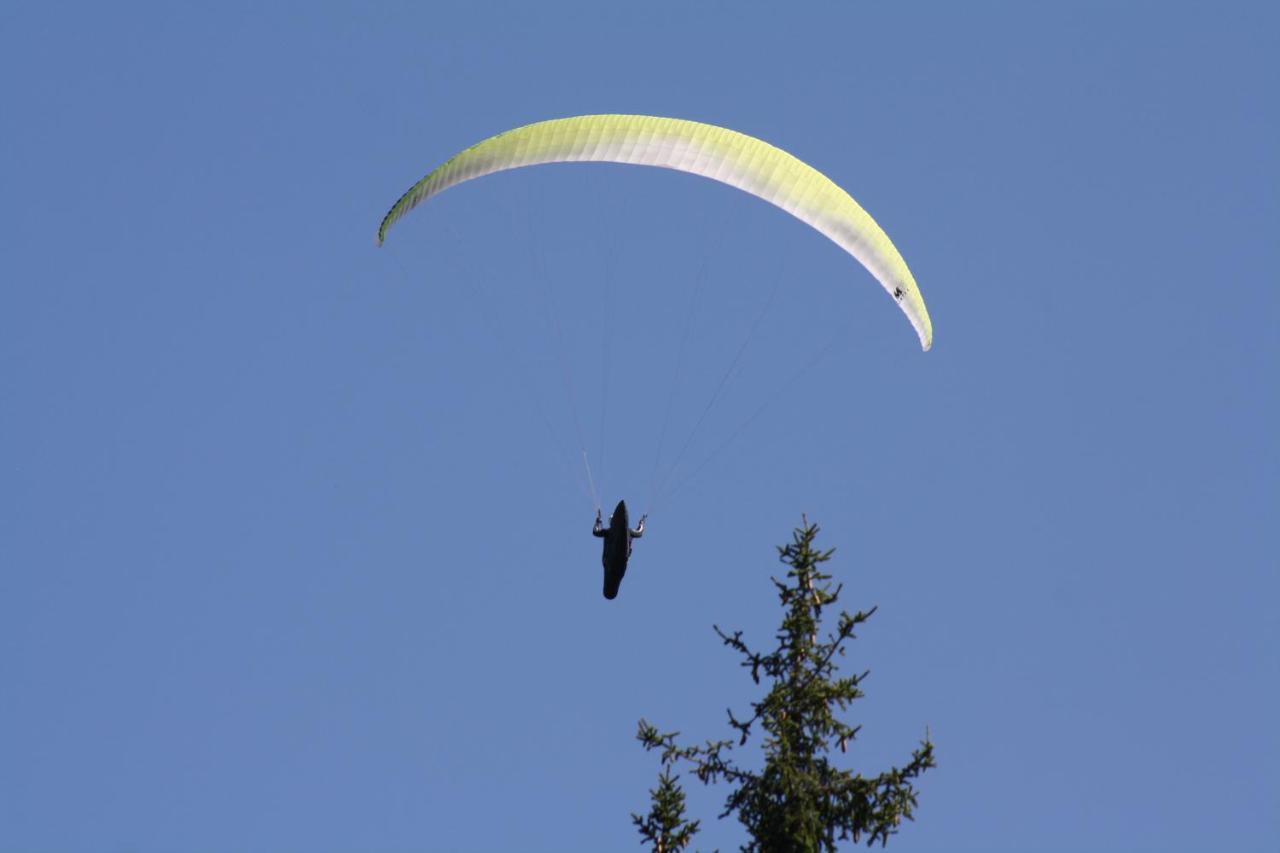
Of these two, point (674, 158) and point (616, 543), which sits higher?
point (674, 158)

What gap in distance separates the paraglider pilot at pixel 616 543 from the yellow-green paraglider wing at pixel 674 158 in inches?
210

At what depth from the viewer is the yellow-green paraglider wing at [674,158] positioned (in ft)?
104

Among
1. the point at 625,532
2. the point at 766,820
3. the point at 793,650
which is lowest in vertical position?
the point at 766,820

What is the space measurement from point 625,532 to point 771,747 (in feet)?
27.1

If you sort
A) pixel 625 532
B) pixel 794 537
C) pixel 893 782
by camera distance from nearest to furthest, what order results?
1. pixel 893 782
2. pixel 794 537
3. pixel 625 532

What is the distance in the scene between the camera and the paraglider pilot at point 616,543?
3112 cm

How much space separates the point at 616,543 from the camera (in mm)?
31297

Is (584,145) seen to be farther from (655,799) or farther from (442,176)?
(655,799)

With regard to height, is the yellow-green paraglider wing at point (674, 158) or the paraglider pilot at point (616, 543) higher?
the yellow-green paraglider wing at point (674, 158)

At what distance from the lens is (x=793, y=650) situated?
23.8 meters

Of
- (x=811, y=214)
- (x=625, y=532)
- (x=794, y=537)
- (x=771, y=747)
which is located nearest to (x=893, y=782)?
(x=771, y=747)

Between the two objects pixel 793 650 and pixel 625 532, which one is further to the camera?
pixel 625 532

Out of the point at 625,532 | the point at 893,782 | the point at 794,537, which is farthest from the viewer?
the point at 625,532

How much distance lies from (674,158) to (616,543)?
19.6ft
